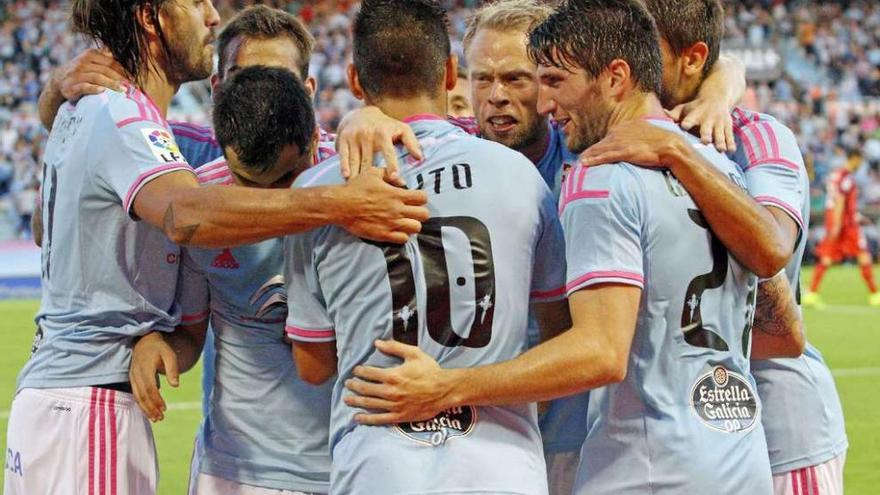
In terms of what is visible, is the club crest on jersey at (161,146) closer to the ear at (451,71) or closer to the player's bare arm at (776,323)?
the ear at (451,71)

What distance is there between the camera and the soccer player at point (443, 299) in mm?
3021

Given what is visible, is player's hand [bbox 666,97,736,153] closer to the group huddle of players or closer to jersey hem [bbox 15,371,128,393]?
the group huddle of players

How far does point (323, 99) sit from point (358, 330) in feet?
87.9

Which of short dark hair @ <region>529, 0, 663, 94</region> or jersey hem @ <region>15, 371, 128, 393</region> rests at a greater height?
short dark hair @ <region>529, 0, 663, 94</region>

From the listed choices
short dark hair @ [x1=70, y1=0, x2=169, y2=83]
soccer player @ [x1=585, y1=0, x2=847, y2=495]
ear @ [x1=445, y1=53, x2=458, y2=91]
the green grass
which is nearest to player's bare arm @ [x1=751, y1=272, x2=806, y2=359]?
soccer player @ [x1=585, y1=0, x2=847, y2=495]

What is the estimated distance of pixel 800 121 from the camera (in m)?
32.7

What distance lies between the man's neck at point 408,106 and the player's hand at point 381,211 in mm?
271

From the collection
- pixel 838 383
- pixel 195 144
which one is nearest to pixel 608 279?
pixel 195 144

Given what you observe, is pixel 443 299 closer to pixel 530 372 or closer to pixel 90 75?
pixel 530 372

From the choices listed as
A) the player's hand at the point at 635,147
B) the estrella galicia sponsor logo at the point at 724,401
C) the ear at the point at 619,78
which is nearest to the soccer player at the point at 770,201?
the player's hand at the point at 635,147

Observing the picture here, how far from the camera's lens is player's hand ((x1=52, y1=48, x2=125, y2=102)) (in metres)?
3.79

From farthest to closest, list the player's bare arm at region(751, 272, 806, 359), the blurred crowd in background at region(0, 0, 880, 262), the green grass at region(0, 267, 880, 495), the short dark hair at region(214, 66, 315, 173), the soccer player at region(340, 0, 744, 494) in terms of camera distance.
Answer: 1. the blurred crowd in background at region(0, 0, 880, 262)
2. the green grass at region(0, 267, 880, 495)
3. the soccer player at region(340, 0, 744, 494)
4. the player's bare arm at region(751, 272, 806, 359)
5. the short dark hair at region(214, 66, 315, 173)

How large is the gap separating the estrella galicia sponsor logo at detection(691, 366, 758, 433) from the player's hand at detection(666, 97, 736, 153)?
2.32 feet

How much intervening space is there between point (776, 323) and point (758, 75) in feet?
110
